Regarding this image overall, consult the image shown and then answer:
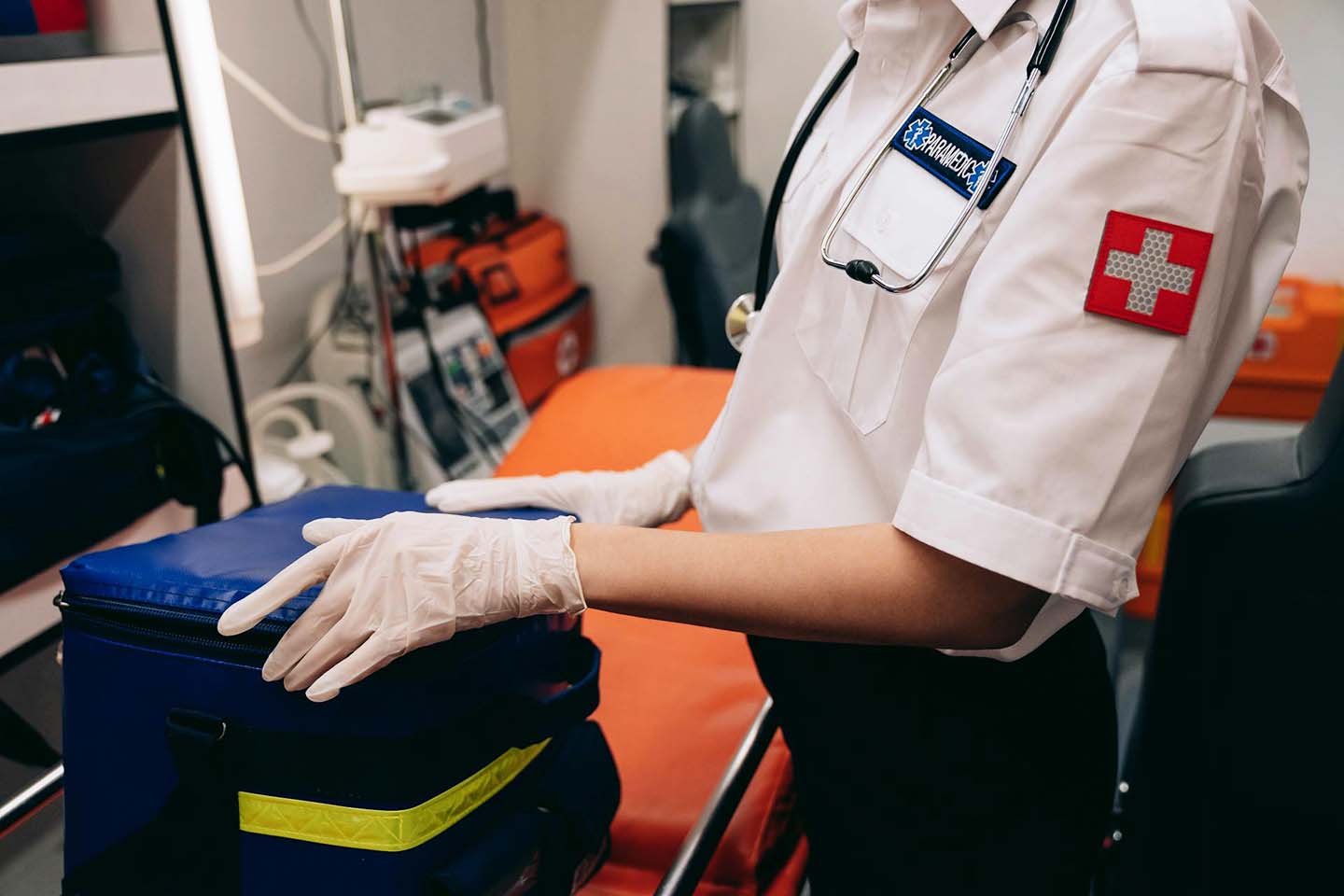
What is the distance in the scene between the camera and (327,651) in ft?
2.15

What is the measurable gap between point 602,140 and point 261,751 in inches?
98.9

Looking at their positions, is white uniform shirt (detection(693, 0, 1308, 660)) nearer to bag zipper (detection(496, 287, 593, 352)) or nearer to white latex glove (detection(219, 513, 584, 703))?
white latex glove (detection(219, 513, 584, 703))

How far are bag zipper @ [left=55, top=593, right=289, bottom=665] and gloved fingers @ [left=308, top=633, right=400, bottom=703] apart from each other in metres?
0.07

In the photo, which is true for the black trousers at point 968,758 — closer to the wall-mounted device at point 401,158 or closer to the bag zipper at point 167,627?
the bag zipper at point 167,627

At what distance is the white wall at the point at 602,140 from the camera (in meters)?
2.71

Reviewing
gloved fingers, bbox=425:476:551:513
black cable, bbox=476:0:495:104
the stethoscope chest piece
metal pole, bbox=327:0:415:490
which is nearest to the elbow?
the stethoscope chest piece

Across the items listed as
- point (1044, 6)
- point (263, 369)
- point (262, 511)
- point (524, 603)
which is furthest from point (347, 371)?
point (1044, 6)

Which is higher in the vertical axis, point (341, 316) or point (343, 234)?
point (343, 234)

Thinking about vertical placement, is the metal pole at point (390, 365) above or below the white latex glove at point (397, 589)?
below

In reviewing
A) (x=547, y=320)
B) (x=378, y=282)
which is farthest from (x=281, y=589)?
(x=547, y=320)

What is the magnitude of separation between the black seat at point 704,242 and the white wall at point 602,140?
0.29 metres

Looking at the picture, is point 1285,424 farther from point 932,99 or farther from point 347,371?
point 347,371

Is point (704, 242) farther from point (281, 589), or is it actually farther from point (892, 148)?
point (281, 589)

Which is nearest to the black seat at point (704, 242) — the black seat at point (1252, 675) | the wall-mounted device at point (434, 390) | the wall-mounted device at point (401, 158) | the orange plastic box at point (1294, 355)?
the wall-mounted device at point (434, 390)
